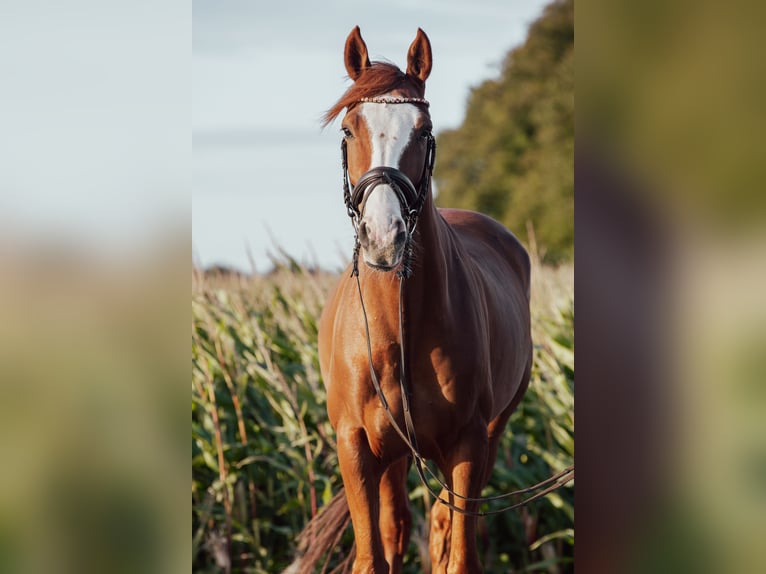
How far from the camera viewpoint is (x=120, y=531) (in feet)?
3.54

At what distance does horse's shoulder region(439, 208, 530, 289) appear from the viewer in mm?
4211

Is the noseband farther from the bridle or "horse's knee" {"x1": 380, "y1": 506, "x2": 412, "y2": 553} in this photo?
"horse's knee" {"x1": 380, "y1": 506, "x2": 412, "y2": 553}

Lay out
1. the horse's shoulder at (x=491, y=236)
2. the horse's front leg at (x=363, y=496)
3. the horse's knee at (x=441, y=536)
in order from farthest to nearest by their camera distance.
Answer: the horse's shoulder at (x=491, y=236), the horse's knee at (x=441, y=536), the horse's front leg at (x=363, y=496)

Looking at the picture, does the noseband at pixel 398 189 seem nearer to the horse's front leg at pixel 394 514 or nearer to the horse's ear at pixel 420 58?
the horse's ear at pixel 420 58

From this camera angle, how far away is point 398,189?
2.29m

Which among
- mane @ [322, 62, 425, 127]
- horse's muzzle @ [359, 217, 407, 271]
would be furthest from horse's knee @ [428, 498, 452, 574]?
→ mane @ [322, 62, 425, 127]

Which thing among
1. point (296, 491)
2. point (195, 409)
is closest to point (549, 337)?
point (296, 491)

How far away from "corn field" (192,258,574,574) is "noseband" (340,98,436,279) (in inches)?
87.7

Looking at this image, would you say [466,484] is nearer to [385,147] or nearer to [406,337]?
[406,337]

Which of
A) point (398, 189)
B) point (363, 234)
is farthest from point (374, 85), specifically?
point (363, 234)

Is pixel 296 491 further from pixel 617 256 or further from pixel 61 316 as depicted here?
pixel 617 256

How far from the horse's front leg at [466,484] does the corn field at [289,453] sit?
5.76ft

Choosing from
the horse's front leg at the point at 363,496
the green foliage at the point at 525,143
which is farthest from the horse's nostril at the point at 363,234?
the green foliage at the point at 525,143

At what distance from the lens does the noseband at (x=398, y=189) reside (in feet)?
7.52
